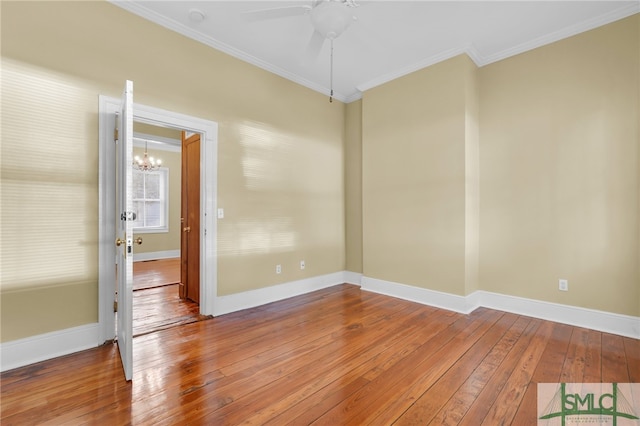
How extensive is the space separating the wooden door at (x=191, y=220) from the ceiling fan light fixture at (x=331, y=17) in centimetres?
212

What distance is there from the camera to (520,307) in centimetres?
340

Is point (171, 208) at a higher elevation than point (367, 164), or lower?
lower

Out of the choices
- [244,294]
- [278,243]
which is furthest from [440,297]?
[244,294]

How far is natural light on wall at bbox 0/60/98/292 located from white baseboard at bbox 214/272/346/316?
1324mm

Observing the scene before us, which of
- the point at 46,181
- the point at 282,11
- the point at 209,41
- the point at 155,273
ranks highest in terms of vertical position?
the point at 209,41

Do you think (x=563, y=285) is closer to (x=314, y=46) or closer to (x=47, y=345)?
(x=314, y=46)

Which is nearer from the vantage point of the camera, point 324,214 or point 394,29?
point 394,29

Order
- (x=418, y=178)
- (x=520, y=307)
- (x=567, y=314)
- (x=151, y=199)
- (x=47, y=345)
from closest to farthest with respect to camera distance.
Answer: (x=47, y=345) < (x=567, y=314) < (x=520, y=307) < (x=418, y=178) < (x=151, y=199)

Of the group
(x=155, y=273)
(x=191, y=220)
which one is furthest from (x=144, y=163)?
(x=191, y=220)

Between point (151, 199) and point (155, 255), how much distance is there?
56.4 inches

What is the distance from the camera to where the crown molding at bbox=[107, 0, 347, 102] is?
2.73 metres

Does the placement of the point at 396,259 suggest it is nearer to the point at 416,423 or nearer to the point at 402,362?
the point at 402,362

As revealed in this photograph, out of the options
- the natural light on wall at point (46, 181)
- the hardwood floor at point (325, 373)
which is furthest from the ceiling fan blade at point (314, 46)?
the hardwood floor at point (325, 373)

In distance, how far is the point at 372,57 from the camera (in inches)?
144
